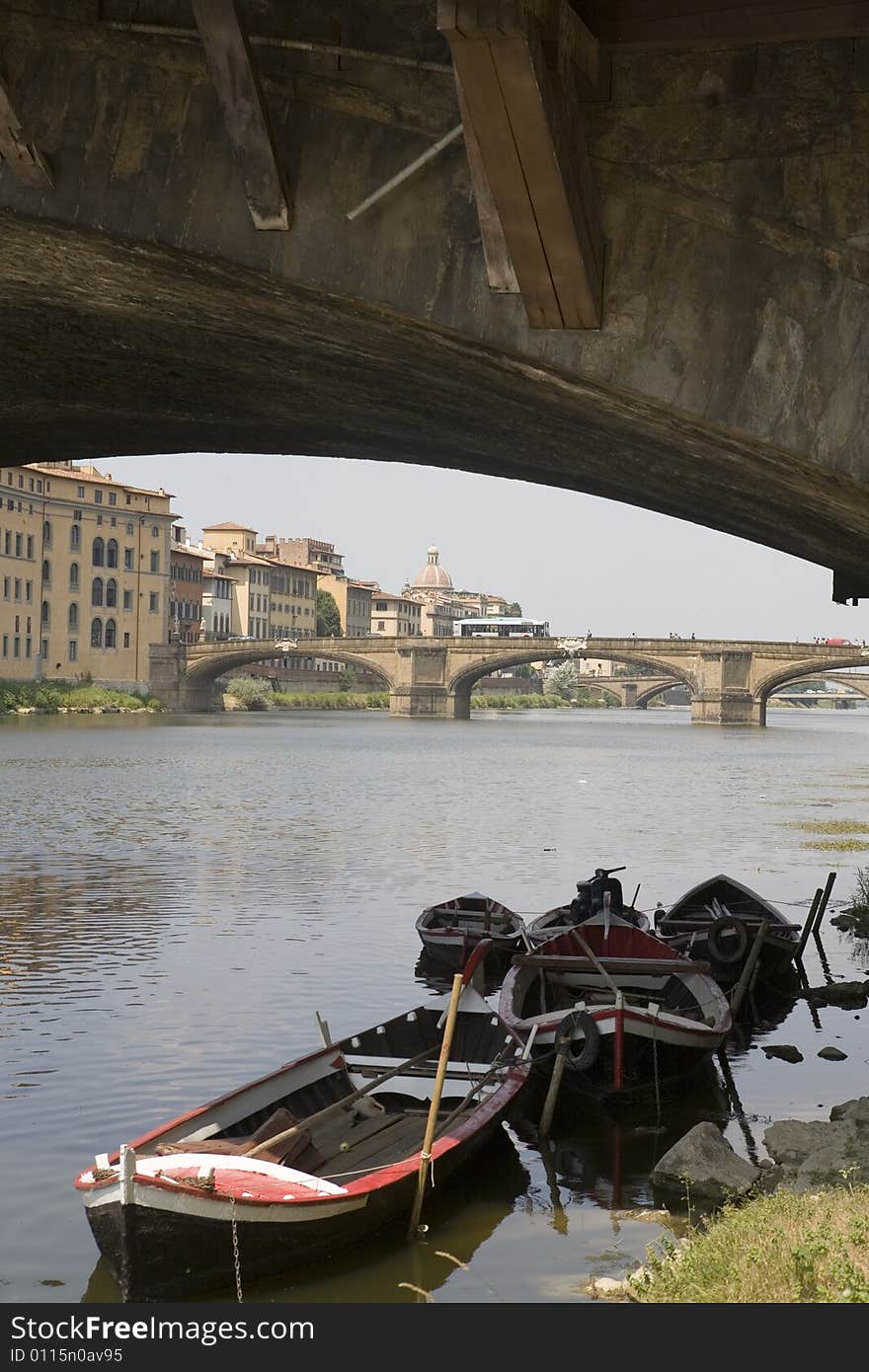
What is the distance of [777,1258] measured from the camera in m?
9.06

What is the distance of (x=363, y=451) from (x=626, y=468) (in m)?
4.51

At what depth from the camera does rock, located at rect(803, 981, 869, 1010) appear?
22328 millimetres

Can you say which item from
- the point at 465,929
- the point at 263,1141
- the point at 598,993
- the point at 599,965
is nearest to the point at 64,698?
the point at 465,929

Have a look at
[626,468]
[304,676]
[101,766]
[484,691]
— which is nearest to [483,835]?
[101,766]

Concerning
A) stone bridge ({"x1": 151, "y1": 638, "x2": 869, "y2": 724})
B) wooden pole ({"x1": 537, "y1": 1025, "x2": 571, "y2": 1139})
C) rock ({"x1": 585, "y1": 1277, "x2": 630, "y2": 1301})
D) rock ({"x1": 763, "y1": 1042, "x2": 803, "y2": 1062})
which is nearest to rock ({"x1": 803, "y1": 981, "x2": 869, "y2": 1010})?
rock ({"x1": 763, "y1": 1042, "x2": 803, "y2": 1062})

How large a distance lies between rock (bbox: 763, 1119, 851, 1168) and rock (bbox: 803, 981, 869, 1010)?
8.15 m

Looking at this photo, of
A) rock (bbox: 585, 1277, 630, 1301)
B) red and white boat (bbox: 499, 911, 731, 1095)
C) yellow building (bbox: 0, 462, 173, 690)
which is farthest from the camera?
yellow building (bbox: 0, 462, 173, 690)

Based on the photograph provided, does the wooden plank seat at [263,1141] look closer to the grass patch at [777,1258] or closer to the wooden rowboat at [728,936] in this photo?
the grass patch at [777,1258]

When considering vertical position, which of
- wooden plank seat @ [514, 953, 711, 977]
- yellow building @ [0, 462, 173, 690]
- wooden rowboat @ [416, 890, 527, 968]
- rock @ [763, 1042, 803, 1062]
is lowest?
rock @ [763, 1042, 803, 1062]

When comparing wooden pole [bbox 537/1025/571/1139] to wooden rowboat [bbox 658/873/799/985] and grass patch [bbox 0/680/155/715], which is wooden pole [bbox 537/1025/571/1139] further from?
grass patch [bbox 0/680/155/715]

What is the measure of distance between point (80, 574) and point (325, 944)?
109 m

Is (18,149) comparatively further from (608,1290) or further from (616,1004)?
→ (616,1004)

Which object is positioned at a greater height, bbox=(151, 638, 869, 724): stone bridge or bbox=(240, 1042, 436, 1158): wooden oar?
bbox=(151, 638, 869, 724): stone bridge

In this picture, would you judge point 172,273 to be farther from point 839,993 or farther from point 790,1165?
point 839,993
